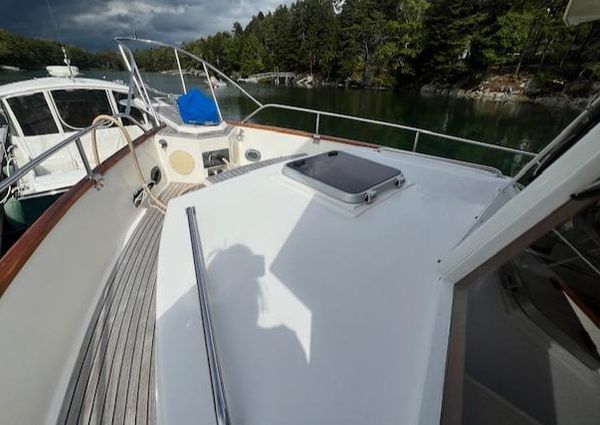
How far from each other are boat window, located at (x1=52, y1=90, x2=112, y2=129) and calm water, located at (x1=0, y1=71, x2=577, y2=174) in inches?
96.6

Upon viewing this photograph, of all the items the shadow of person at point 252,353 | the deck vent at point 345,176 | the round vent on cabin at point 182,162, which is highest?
the deck vent at point 345,176

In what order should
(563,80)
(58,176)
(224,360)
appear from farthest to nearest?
(563,80), (58,176), (224,360)

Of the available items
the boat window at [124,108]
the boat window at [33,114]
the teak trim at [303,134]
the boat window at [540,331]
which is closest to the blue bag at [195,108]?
the teak trim at [303,134]

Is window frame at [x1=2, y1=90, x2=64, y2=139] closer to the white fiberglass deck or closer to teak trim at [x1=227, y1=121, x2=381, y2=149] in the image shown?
teak trim at [x1=227, y1=121, x2=381, y2=149]

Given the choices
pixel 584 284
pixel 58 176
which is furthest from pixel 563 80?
pixel 58 176

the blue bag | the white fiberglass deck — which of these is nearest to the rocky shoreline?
the blue bag

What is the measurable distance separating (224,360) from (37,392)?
3.59ft

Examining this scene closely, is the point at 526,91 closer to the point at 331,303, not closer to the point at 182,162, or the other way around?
the point at 182,162

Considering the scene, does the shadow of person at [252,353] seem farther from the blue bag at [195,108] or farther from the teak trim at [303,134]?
the blue bag at [195,108]

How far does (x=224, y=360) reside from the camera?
2.55ft

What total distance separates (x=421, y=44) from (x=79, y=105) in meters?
31.5

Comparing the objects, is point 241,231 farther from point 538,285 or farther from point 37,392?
point 538,285

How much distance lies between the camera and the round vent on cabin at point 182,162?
3539 millimetres

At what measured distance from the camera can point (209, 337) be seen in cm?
76
